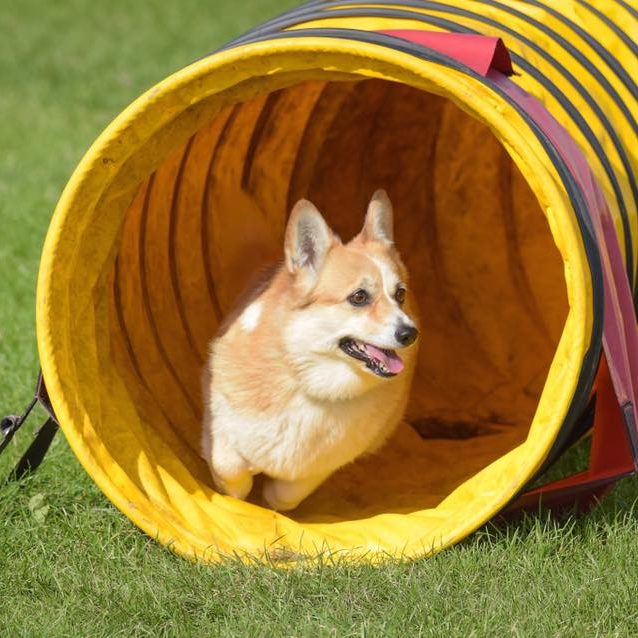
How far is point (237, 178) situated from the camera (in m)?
5.52

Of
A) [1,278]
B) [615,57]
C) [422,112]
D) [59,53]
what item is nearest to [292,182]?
[422,112]

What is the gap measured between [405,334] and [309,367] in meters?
0.40

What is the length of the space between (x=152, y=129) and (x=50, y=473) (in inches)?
58.5

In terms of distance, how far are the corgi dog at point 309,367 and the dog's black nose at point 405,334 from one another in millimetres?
36

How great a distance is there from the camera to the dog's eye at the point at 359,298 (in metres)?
4.44

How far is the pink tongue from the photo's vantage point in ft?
14.6

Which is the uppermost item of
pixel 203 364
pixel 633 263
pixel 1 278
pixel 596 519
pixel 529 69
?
pixel 529 69

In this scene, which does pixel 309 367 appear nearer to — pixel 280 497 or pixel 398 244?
pixel 280 497

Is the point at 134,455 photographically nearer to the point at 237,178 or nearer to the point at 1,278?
the point at 237,178

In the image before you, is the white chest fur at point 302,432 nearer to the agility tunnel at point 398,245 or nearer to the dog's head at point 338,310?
the dog's head at point 338,310

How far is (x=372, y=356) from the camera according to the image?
4.45 meters

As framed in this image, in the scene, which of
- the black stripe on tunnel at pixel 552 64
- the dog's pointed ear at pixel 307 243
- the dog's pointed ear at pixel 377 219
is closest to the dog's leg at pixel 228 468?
the dog's pointed ear at pixel 307 243

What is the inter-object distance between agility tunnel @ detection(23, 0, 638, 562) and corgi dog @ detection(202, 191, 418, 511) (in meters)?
0.18

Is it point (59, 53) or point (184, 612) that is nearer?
point (184, 612)
